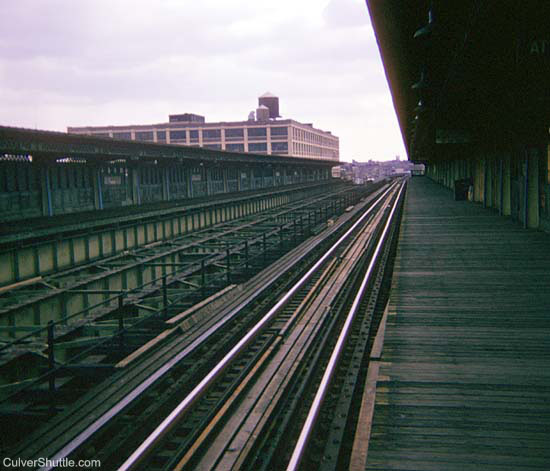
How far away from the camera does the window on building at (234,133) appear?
97.9 m

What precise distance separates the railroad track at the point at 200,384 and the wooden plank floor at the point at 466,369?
1635 mm

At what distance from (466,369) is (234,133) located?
94.7 meters

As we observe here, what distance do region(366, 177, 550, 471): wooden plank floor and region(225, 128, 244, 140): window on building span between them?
87269 mm

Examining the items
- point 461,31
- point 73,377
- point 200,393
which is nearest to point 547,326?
point 461,31

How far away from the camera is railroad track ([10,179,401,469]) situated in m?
6.02

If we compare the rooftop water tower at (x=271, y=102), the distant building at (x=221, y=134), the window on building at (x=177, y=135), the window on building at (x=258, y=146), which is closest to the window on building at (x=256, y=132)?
the distant building at (x=221, y=134)

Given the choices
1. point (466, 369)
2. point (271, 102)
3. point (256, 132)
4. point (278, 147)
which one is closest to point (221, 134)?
point (256, 132)

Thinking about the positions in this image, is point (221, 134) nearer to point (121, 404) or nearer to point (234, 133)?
point (234, 133)

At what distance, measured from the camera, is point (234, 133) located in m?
98.3

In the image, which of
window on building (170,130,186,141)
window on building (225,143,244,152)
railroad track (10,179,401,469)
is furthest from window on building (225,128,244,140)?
railroad track (10,179,401,469)

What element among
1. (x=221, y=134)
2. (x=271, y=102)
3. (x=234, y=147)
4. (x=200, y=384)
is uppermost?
(x=271, y=102)

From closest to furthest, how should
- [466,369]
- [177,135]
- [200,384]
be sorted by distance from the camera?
[466,369] → [200,384] → [177,135]

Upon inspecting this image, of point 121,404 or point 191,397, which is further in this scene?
point 191,397

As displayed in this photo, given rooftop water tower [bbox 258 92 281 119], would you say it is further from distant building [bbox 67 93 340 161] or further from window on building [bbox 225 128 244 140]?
window on building [bbox 225 128 244 140]
